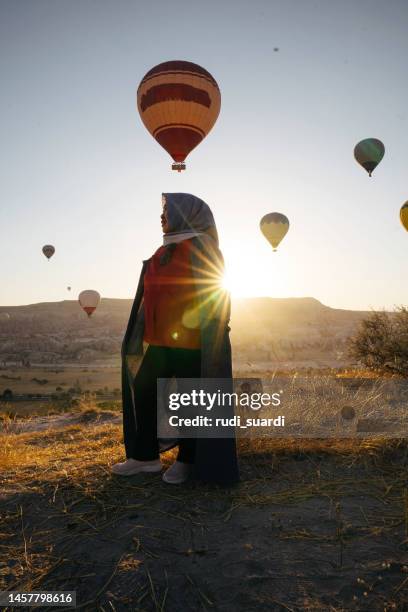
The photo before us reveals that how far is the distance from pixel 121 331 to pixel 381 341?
6183 cm

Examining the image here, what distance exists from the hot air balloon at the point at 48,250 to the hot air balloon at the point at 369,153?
28.7 m

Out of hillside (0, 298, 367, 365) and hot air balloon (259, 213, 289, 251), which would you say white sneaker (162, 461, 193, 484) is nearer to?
hot air balloon (259, 213, 289, 251)

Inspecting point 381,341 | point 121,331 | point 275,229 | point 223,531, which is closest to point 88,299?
point 275,229

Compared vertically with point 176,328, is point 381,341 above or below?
below

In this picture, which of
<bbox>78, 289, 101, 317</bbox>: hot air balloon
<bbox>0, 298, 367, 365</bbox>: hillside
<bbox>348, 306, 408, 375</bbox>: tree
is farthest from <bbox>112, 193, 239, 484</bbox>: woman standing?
<bbox>78, 289, 101, 317</bbox>: hot air balloon

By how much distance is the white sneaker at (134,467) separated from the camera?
3.19 meters

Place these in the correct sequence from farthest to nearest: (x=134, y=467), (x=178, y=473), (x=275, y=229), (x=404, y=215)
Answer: (x=275, y=229) → (x=404, y=215) → (x=134, y=467) → (x=178, y=473)

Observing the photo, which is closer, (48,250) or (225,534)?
(225,534)

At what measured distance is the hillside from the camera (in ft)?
163

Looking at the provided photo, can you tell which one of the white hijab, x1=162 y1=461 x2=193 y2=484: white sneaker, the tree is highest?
the white hijab

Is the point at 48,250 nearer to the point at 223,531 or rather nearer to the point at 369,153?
the point at 369,153

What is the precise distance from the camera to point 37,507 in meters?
2.69

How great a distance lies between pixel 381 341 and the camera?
10.2 m

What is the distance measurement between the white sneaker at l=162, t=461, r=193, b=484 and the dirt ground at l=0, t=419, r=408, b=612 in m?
0.05
